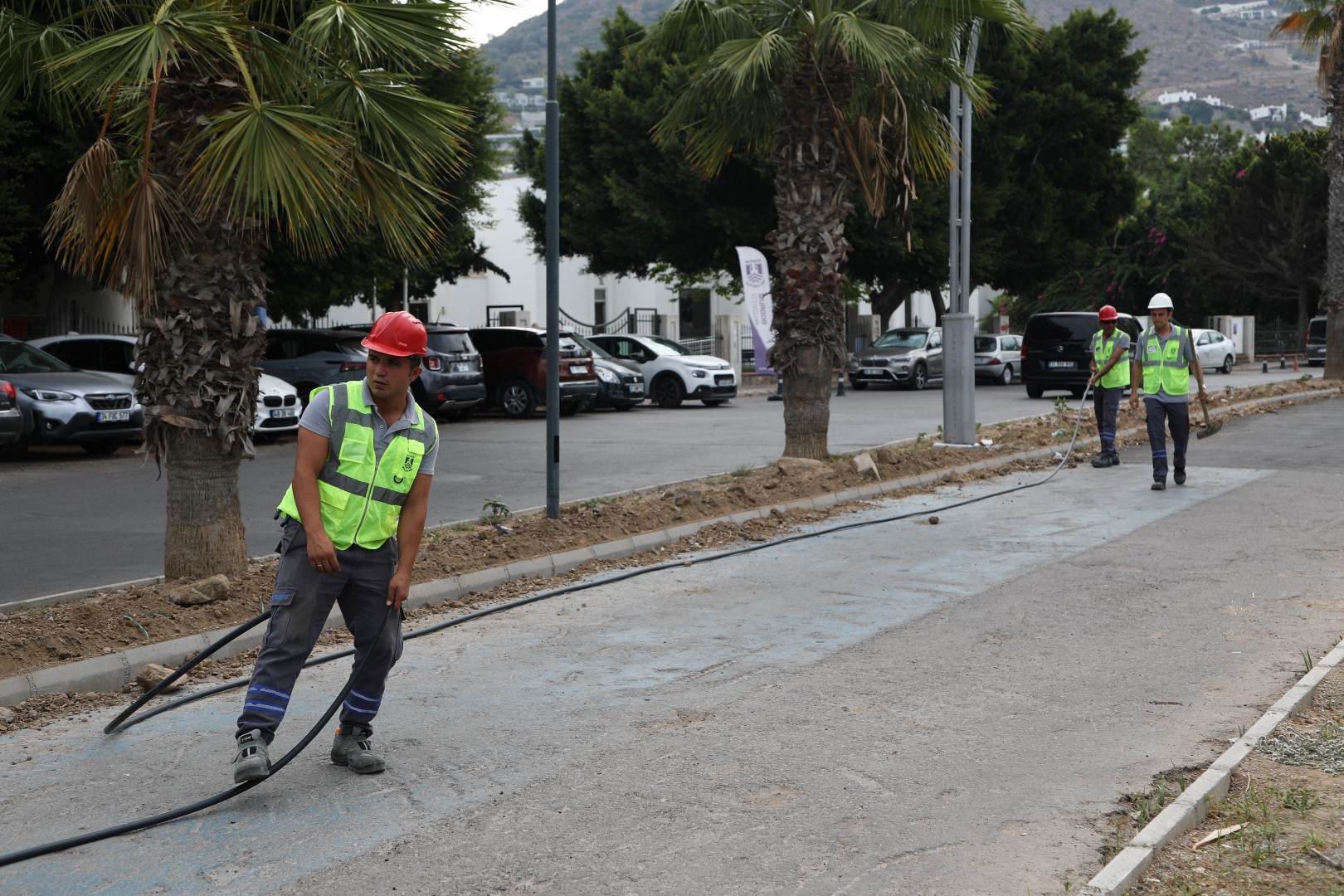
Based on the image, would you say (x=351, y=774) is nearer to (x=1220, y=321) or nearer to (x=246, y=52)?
(x=246, y=52)

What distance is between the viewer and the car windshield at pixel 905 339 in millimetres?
35094

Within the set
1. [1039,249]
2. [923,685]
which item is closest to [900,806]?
[923,685]

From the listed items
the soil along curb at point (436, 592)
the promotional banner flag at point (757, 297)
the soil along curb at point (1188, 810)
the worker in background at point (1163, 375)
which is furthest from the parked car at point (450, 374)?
the soil along curb at point (1188, 810)

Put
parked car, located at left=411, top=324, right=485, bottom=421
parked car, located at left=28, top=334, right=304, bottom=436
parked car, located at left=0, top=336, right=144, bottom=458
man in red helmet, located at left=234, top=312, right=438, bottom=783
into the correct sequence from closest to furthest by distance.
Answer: man in red helmet, located at left=234, top=312, right=438, bottom=783 < parked car, located at left=0, top=336, right=144, bottom=458 < parked car, located at left=28, top=334, right=304, bottom=436 < parked car, located at left=411, top=324, right=485, bottom=421

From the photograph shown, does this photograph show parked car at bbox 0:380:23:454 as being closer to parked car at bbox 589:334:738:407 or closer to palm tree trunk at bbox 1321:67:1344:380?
parked car at bbox 589:334:738:407

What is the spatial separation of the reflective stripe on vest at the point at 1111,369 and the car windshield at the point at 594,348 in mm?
11385

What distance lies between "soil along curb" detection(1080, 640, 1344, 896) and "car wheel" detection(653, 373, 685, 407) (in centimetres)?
2200

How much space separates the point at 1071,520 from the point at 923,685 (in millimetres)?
5814

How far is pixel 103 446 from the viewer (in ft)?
60.8

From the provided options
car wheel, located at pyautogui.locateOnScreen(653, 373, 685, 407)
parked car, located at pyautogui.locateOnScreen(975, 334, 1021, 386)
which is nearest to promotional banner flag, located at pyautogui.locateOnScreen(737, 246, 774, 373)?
car wheel, located at pyautogui.locateOnScreen(653, 373, 685, 407)

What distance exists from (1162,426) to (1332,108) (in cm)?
2100

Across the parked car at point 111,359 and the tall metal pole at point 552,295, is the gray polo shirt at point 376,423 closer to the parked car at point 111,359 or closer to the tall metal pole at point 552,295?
the tall metal pole at point 552,295

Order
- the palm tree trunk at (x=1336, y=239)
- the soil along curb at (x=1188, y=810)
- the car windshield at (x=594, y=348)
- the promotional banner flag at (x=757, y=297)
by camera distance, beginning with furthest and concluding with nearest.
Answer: the palm tree trunk at (x=1336, y=239), the promotional banner flag at (x=757, y=297), the car windshield at (x=594, y=348), the soil along curb at (x=1188, y=810)

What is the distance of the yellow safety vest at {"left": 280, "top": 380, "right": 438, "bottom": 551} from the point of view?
5.18 m
